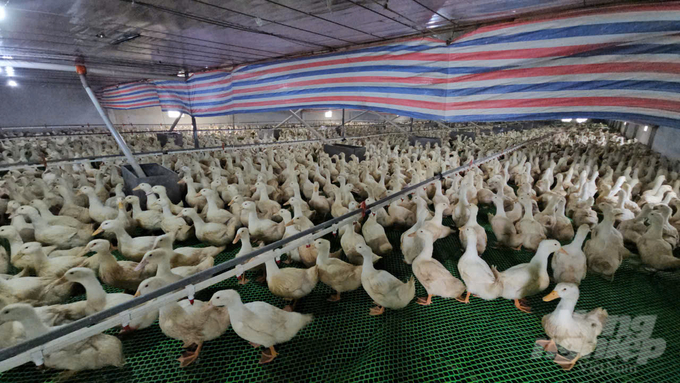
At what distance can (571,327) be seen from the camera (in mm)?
2279

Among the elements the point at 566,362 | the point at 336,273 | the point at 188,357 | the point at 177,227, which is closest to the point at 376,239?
the point at 336,273

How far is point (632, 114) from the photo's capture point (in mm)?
2711

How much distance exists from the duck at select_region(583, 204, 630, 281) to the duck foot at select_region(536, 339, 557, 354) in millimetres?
1528

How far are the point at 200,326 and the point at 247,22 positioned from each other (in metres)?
3.46

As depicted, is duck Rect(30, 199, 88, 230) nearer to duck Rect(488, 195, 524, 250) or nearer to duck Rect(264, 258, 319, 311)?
duck Rect(264, 258, 319, 311)

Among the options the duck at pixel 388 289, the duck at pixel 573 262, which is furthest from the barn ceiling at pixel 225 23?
the duck at pixel 388 289

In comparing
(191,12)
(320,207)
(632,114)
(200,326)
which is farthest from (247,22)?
(632,114)

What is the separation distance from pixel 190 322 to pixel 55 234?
9.41 ft

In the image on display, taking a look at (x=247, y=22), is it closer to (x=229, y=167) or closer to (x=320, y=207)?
(x=320, y=207)

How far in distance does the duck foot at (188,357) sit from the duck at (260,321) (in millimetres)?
464

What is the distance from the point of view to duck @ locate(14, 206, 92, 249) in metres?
3.54

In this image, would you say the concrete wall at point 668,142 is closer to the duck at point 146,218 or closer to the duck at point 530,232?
the duck at point 530,232

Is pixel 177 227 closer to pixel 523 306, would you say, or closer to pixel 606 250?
pixel 523 306

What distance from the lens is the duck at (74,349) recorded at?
189 centimetres
